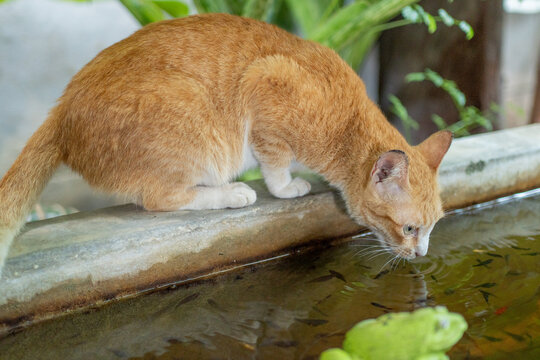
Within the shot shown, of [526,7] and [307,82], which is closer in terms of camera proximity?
[307,82]

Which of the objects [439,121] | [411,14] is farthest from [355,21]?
[439,121]

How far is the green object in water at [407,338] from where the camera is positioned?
1.19 m

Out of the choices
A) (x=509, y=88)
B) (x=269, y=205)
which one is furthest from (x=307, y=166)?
(x=509, y=88)

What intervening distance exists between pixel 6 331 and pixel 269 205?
0.99 m

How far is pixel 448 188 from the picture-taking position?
2.44 meters

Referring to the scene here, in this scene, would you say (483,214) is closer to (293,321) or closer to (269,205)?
(269,205)

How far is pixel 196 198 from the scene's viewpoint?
204cm

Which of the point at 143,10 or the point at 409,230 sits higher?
the point at 143,10

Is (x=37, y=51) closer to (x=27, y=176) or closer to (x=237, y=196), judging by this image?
(x=27, y=176)

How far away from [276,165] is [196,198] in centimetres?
35

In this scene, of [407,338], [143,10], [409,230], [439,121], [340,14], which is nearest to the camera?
[407,338]

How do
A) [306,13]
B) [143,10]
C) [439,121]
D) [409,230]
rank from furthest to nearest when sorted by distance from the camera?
[439,121] → [306,13] → [143,10] → [409,230]

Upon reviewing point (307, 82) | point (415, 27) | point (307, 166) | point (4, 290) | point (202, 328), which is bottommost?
point (202, 328)

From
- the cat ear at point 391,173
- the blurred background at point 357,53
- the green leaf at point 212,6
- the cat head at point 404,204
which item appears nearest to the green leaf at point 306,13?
the blurred background at point 357,53
